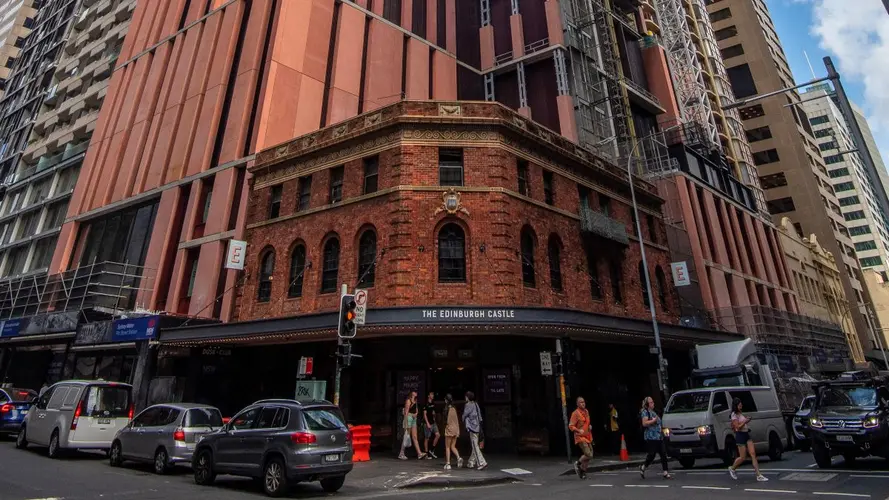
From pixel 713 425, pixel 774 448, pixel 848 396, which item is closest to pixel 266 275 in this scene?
pixel 713 425

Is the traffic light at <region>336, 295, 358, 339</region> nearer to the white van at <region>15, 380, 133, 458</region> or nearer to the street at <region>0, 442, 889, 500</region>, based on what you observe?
the street at <region>0, 442, 889, 500</region>

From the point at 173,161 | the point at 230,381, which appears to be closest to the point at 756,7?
the point at 173,161

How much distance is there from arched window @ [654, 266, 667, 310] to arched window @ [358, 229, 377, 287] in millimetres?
15654

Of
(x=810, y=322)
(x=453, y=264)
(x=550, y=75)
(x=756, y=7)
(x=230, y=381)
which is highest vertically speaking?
(x=756, y=7)

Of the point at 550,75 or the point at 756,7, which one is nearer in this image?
the point at 550,75

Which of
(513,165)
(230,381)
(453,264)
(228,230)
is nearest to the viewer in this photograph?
(453,264)

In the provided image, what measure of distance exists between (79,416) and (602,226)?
20.2 m

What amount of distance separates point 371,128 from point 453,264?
21.9 feet

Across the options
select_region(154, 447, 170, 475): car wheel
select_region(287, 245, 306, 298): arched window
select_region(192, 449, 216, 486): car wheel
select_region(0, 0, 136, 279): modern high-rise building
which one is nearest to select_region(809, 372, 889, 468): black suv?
select_region(192, 449, 216, 486): car wheel

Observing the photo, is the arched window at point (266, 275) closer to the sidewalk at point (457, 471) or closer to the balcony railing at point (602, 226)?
the sidewalk at point (457, 471)

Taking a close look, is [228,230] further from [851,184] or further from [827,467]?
[851,184]

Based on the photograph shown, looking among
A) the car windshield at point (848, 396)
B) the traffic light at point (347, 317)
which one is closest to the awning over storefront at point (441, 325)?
the traffic light at point (347, 317)

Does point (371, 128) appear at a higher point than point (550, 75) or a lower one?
lower

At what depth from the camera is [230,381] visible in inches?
848
